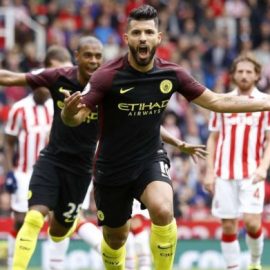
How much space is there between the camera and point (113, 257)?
9.94 meters

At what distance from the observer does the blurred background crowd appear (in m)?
19.9

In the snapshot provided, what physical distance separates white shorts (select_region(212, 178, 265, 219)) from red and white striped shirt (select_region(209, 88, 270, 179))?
0.28 ft

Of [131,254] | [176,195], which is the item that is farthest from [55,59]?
[176,195]

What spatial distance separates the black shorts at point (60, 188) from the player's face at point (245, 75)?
6.20 feet

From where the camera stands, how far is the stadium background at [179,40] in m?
18.3

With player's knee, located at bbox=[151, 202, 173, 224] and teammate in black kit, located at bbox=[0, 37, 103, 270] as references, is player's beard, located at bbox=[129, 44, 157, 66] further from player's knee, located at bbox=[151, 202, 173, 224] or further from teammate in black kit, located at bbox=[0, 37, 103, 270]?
teammate in black kit, located at bbox=[0, 37, 103, 270]

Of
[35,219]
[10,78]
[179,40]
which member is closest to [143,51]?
[10,78]

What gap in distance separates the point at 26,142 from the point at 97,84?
3.85 meters

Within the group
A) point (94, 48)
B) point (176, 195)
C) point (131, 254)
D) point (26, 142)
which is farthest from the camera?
point (176, 195)

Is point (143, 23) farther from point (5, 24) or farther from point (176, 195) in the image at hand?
point (5, 24)

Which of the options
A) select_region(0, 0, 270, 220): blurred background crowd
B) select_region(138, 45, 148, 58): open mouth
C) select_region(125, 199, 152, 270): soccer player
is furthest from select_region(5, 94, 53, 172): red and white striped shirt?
select_region(0, 0, 270, 220): blurred background crowd

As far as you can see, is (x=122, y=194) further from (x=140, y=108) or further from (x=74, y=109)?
(x=74, y=109)

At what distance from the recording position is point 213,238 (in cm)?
1575

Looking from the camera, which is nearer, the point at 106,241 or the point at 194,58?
the point at 106,241
